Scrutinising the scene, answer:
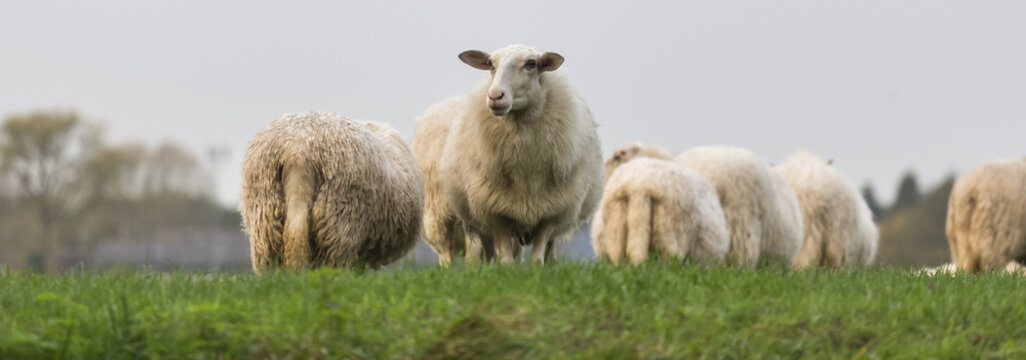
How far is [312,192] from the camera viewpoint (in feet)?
25.6

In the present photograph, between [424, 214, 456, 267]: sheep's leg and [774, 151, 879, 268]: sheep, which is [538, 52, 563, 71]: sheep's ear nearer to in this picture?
[424, 214, 456, 267]: sheep's leg

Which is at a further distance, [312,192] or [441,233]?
[441,233]

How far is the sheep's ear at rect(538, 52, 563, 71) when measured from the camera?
8.67 meters

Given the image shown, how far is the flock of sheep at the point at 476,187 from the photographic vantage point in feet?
25.7

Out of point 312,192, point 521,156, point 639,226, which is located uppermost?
point 521,156

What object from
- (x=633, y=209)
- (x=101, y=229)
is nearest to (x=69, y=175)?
(x=101, y=229)

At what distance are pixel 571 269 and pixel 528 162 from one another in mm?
2227

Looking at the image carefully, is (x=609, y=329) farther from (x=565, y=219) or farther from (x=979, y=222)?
(x=979, y=222)

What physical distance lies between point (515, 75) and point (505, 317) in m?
3.60

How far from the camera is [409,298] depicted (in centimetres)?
553

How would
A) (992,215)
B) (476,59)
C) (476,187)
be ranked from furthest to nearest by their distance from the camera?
1. (992,215)
2. (476,59)
3. (476,187)

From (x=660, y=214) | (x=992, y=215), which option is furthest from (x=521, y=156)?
(x=992, y=215)

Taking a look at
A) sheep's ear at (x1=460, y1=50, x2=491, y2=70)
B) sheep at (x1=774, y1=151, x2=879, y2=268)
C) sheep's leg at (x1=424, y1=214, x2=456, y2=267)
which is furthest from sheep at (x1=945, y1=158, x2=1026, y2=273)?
sheep's ear at (x1=460, y1=50, x2=491, y2=70)

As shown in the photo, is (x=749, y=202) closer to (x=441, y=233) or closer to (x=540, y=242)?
(x=441, y=233)
